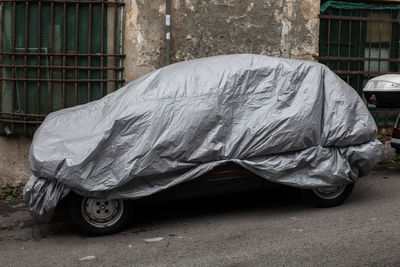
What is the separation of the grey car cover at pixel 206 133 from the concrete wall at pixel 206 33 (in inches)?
88.4

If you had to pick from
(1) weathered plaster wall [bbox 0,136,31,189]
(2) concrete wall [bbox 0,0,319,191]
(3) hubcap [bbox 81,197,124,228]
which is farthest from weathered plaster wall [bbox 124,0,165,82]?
(3) hubcap [bbox 81,197,124,228]

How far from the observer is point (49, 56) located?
24.6 feet

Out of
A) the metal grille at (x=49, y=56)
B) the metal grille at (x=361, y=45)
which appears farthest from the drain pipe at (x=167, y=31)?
the metal grille at (x=361, y=45)

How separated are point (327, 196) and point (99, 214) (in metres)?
2.56

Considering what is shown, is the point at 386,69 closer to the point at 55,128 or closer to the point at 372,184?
the point at 372,184

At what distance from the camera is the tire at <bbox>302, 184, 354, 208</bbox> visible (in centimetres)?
557

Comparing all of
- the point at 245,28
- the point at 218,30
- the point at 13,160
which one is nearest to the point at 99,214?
the point at 13,160

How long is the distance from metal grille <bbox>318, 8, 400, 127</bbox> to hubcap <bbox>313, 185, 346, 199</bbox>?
345 cm

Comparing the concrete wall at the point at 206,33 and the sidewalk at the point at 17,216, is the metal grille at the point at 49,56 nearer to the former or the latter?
the concrete wall at the point at 206,33

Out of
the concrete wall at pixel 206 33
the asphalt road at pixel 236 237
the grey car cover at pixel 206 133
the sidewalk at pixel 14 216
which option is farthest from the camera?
the concrete wall at pixel 206 33

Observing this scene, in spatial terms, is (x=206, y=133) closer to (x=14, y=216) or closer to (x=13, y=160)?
(x=14, y=216)

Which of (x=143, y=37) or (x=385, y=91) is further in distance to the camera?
(x=143, y=37)

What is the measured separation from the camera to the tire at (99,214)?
4938 mm

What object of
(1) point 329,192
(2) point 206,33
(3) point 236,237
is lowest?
(3) point 236,237
